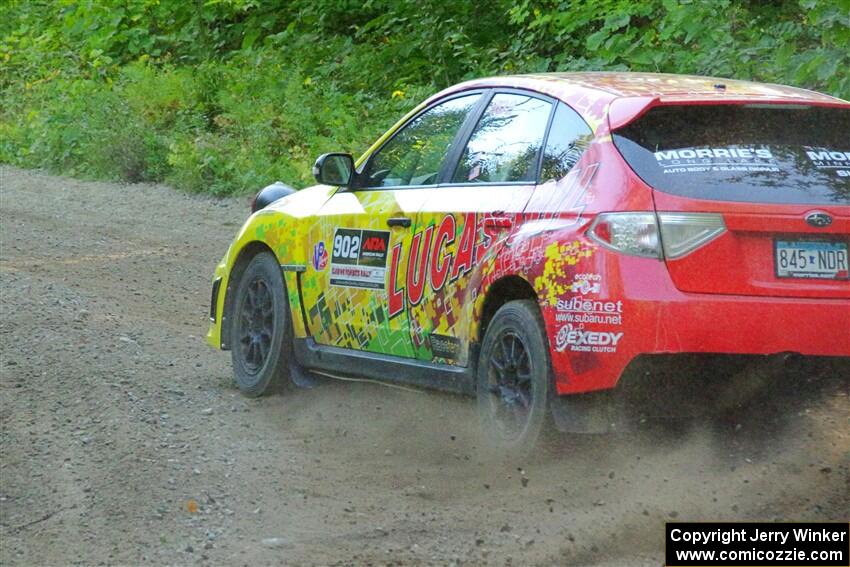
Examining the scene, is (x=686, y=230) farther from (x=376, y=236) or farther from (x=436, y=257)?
(x=376, y=236)

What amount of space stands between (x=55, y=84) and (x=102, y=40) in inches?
52.8

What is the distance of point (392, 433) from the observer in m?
6.83

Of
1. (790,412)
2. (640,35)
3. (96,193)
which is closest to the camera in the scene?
(790,412)

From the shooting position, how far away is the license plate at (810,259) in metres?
5.27

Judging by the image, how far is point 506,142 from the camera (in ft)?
20.7

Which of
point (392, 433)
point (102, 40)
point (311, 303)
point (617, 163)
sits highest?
point (102, 40)

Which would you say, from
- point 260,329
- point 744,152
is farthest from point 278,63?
point 744,152

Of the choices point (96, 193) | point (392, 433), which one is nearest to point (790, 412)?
point (392, 433)

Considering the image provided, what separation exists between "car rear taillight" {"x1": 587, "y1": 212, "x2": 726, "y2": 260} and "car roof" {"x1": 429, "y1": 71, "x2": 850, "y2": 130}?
1.71ft

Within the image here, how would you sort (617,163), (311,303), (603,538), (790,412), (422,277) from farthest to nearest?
(311,303), (422,277), (790,412), (617,163), (603,538)

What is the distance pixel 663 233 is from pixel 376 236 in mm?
1915

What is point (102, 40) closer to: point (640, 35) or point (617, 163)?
point (640, 35)

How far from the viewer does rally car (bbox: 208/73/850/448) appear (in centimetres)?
523

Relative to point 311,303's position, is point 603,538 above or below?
below
